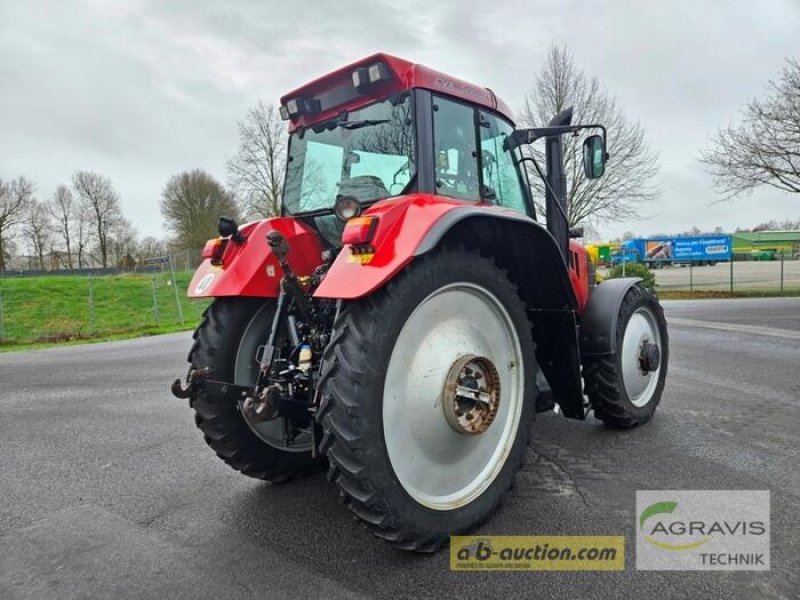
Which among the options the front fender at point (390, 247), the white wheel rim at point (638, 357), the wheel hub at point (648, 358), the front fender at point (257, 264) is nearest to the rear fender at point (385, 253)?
the front fender at point (390, 247)

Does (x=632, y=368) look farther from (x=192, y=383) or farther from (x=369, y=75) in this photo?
(x=192, y=383)

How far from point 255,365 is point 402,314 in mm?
1418

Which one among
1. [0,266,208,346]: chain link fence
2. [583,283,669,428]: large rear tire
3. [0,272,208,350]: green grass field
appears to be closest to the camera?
[583,283,669,428]: large rear tire

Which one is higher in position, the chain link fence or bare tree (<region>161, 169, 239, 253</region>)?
bare tree (<region>161, 169, 239, 253</region>)

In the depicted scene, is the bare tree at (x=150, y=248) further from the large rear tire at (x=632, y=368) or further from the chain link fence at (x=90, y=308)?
the large rear tire at (x=632, y=368)

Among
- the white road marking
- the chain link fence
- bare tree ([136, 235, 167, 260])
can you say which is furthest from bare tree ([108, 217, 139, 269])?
the white road marking

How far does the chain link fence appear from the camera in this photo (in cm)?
1702

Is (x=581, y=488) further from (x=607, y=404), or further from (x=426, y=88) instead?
(x=426, y=88)

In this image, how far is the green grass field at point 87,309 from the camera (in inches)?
651

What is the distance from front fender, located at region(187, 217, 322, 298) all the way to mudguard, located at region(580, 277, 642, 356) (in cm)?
213

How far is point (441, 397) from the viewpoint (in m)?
2.55

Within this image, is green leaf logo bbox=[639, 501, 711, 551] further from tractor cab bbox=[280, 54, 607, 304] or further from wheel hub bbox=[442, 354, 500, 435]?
tractor cab bbox=[280, 54, 607, 304]

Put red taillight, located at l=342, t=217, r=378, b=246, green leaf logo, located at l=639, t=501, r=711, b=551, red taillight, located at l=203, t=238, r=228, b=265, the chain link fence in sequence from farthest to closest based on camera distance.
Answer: the chain link fence, red taillight, located at l=203, t=238, r=228, b=265, green leaf logo, located at l=639, t=501, r=711, b=551, red taillight, located at l=342, t=217, r=378, b=246

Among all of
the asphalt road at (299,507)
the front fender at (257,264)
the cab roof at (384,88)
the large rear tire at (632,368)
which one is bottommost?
the asphalt road at (299,507)
